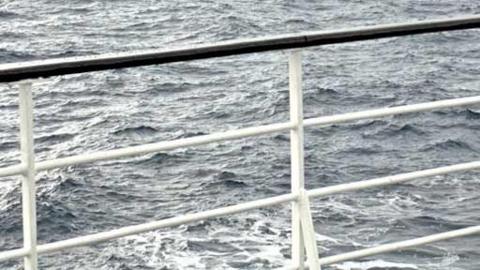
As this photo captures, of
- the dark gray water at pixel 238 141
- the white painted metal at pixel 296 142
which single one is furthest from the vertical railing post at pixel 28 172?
the dark gray water at pixel 238 141

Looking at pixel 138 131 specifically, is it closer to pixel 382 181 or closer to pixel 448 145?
pixel 448 145

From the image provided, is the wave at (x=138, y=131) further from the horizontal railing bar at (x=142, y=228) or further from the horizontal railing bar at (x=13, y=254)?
the horizontal railing bar at (x=13, y=254)

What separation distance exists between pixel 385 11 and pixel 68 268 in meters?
21.4

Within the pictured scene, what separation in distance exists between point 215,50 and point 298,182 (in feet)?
1.56

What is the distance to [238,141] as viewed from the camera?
2106 cm

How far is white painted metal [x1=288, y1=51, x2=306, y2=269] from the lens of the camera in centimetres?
293

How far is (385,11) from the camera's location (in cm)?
3422

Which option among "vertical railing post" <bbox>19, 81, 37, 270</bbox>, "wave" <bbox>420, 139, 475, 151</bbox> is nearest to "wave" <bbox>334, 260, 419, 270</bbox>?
"wave" <bbox>420, 139, 475, 151</bbox>

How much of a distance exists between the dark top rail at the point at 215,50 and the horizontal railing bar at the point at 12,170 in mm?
197

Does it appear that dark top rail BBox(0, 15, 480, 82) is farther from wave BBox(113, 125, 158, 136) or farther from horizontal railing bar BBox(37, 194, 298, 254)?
wave BBox(113, 125, 158, 136)

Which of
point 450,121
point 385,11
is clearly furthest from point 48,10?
point 450,121

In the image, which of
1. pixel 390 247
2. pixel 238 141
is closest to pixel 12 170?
pixel 390 247

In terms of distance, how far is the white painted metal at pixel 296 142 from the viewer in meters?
2.93

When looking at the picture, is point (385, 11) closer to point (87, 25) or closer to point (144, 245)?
point (87, 25)
